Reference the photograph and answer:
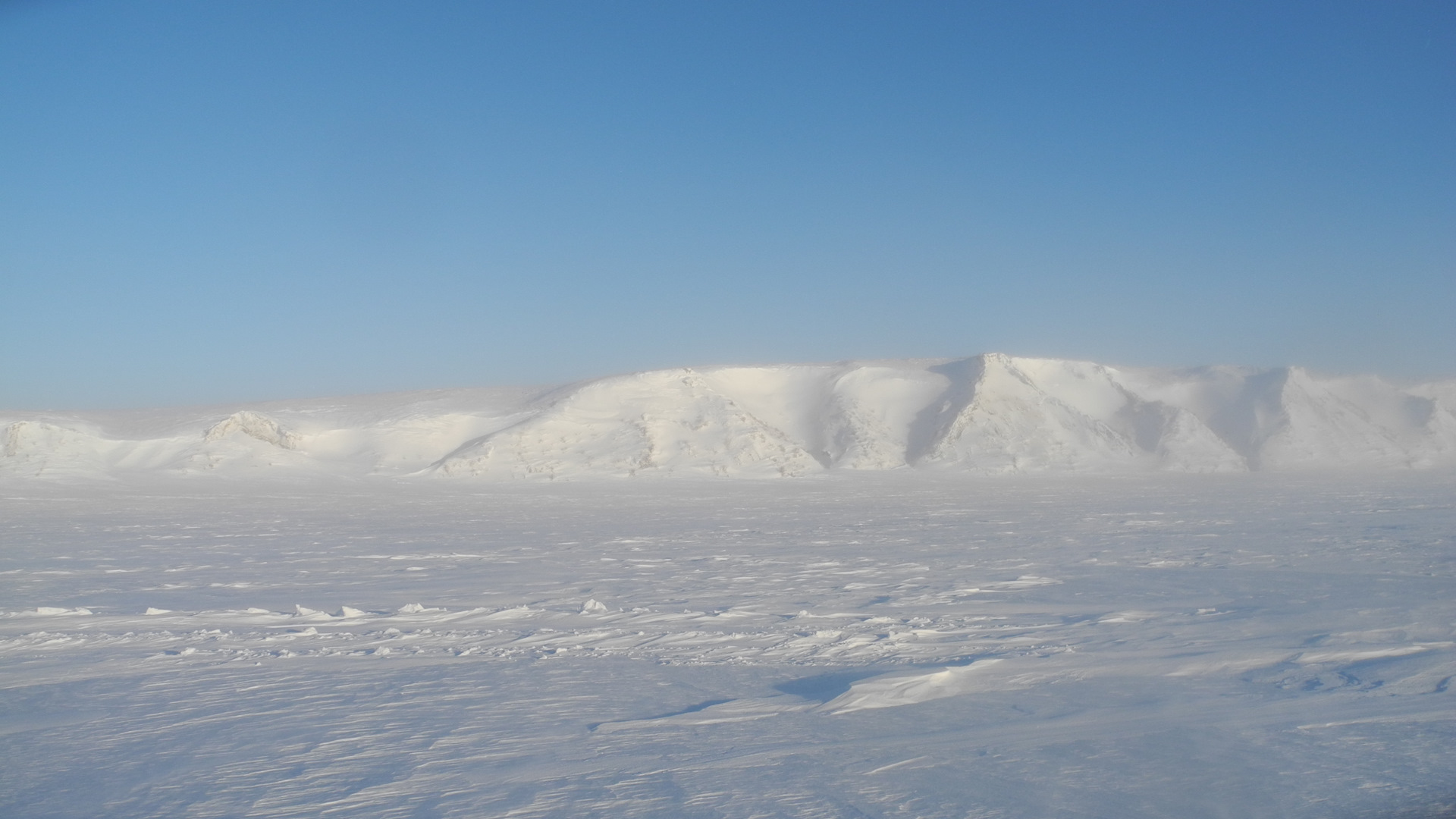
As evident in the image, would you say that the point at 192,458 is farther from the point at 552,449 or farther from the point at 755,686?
the point at 755,686

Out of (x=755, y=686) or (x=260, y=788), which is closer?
(x=260, y=788)

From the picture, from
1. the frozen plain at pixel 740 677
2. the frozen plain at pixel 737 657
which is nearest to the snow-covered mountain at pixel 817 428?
the frozen plain at pixel 737 657

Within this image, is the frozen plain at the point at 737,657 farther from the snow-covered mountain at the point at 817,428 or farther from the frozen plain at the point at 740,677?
the snow-covered mountain at the point at 817,428

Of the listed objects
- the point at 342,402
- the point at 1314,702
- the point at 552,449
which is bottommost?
the point at 1314,702

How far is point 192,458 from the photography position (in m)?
38.6

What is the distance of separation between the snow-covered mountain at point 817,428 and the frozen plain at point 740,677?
23161 millimetres

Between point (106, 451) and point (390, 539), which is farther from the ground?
point (106, 451)

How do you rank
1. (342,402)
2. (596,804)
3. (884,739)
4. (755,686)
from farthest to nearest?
(342,402) < (755,686) < (884,739) < (596,804)

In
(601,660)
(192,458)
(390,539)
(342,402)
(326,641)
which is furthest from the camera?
(342,402)

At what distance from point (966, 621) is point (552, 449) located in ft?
105

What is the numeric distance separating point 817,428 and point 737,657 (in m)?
37.7

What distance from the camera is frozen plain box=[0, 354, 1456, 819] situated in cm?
491

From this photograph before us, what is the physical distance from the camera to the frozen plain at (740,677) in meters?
4.86

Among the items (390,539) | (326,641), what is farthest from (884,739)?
(390,539)
